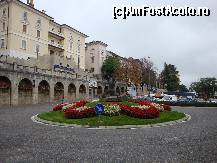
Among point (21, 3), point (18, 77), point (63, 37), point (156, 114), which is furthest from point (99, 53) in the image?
point (156, 114)

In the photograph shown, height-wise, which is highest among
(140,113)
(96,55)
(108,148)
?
(96,55)

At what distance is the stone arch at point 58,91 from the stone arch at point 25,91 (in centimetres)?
799

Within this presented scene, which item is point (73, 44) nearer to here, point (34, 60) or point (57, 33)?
point (57, 33)

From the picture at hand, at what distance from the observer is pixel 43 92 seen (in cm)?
5028

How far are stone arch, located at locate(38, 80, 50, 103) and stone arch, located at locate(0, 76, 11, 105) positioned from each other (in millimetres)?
7525

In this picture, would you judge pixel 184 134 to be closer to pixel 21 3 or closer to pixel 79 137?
pixel 79 137

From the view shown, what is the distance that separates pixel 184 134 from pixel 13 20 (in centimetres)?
4535

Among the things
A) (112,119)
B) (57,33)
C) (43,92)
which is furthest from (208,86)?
(112,119)

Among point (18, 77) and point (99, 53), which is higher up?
point (99, 53)

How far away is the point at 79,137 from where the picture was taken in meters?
14.4

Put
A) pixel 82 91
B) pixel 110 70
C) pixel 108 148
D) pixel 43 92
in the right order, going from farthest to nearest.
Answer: pixel 110 70, pixel 82 91, pixel 43 92, pixel 108 148

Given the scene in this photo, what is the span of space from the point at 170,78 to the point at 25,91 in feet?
262

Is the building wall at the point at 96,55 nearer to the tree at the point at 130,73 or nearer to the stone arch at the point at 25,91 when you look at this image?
the tree at the point at 130,73

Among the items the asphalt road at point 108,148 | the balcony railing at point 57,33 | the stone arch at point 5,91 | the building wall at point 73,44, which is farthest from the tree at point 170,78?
the asphalt road at point 108,148
